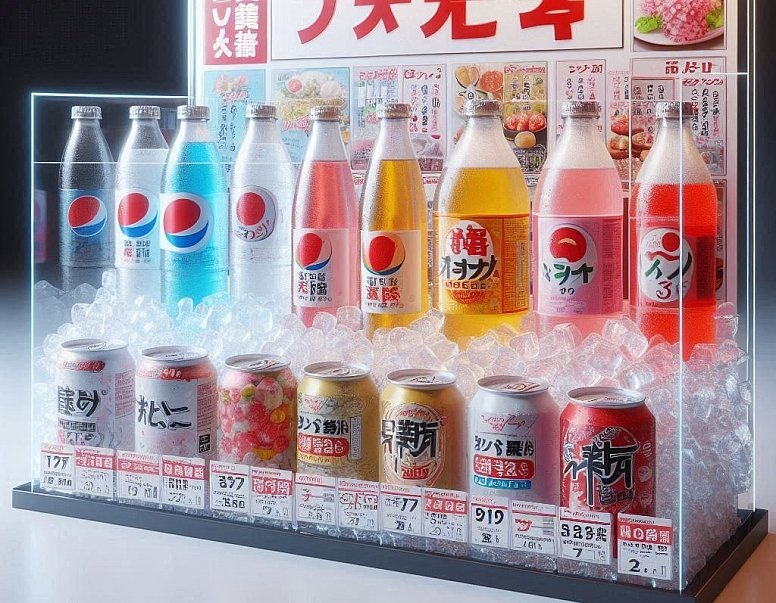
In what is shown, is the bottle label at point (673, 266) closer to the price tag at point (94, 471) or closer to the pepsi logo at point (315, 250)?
the pepsi logo at point (315, 250)

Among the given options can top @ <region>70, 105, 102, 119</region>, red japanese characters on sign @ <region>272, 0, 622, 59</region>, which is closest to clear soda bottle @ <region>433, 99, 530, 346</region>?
can top @ <region>70, 105, 102, 119</region>

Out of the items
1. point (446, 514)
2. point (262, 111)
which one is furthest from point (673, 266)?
point (262, 111)

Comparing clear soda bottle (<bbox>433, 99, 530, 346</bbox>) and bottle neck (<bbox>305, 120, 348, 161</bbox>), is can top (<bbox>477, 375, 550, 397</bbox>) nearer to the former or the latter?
clear soda bottle (<bbox>433, 99, 530, 346</bbox>)

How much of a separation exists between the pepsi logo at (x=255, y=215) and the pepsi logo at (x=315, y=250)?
0.08 m

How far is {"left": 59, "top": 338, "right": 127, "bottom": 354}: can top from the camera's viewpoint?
57.0 inches

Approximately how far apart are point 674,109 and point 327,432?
0.59 meters

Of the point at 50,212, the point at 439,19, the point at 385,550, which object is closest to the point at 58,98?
the point at 50,212

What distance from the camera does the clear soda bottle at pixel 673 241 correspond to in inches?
50.0

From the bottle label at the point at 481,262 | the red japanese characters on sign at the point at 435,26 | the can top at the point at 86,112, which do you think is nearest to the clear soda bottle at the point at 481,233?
the bottle label at the point at 481,262

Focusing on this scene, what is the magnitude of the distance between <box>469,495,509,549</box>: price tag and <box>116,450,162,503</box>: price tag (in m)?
0.46

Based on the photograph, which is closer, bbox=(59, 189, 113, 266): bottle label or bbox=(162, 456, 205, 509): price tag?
bbox=(162, 456, 205, 509): price tag

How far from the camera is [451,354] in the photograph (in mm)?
1350

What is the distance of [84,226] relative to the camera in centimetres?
158

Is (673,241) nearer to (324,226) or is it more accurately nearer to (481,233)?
(481,233)
